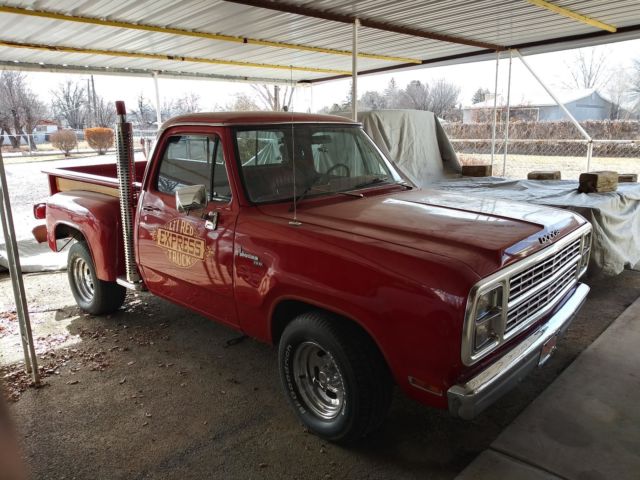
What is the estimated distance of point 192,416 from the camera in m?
3.41

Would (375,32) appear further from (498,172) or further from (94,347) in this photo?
(498,172)

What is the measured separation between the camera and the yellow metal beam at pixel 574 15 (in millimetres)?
6835

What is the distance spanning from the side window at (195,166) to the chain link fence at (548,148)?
1184 centimetres

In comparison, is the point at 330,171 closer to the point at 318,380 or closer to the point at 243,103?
the point at 318,380

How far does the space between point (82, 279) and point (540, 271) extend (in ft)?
14.9

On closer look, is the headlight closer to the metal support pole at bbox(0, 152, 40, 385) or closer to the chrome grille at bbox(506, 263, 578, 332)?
the chrome grille at bbox(506, 263, 578, 332)

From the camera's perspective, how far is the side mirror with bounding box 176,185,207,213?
329 centimetres

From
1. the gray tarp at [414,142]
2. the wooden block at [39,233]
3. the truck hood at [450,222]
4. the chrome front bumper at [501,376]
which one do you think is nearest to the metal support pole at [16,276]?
the truck hood at [450,222]

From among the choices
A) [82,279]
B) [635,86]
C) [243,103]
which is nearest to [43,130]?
[243,103]

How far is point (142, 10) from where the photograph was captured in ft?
22.6

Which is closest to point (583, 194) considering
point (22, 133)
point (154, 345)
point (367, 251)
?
point (367, 251)

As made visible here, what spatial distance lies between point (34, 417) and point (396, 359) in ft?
8.64

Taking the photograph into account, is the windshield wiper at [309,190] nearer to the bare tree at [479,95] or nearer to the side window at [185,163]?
the side window at [185,163]

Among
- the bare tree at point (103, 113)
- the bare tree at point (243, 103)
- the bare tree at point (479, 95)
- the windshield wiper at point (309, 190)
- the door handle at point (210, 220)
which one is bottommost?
the door handle at point (210, 220)
